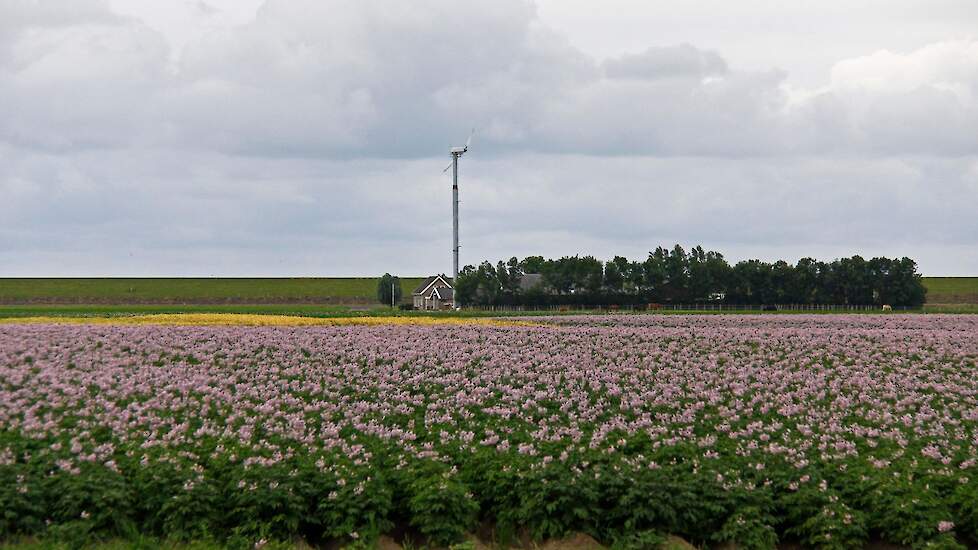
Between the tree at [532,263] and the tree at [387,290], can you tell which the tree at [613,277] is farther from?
the tree at [387,290]

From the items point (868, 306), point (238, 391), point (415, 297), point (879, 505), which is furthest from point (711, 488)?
point (415, 297)

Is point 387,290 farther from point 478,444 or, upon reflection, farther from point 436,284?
point 478,444

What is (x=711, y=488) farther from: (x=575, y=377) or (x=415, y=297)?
(x=415, y=297)

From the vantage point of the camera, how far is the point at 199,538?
Answer: 1596 centimetres

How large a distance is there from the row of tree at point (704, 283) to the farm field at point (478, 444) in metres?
97.2

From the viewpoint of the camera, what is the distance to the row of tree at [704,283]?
4929 inches

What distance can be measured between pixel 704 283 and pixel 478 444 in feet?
373

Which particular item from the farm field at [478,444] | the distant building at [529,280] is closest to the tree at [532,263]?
the distant building at [529,280]

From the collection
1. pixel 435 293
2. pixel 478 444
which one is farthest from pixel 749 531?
pixel 435 293

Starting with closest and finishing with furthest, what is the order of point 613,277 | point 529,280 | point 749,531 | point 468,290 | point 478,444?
1. point 749,531
2. point 478,444
3. point 613,277
4. point 468,290
5. point 529,280

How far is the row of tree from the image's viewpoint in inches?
4929

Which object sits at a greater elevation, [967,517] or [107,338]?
[107,338]

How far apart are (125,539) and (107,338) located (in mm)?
14694

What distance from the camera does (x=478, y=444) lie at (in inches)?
746
